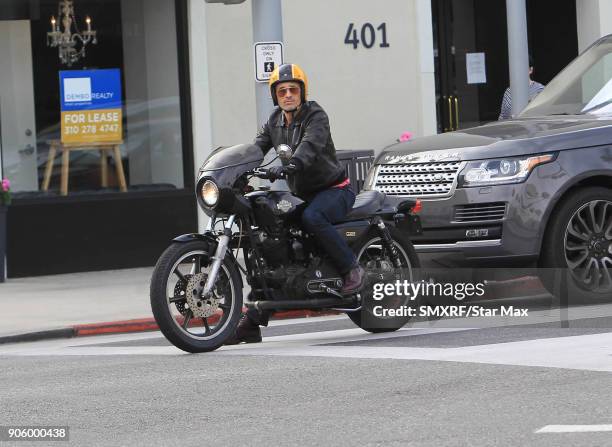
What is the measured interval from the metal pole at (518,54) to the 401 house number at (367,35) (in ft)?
9.49

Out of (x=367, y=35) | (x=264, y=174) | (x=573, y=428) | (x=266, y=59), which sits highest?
(x=367, y=35)

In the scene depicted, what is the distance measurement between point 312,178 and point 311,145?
28cm

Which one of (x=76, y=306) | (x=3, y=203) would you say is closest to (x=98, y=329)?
(x=76, y=306)

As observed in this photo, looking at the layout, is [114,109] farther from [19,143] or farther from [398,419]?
[398,419]

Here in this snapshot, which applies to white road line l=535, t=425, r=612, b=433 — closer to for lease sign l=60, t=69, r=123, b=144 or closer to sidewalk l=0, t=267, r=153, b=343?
sidewalk l=0, t=267, r=153, b=343

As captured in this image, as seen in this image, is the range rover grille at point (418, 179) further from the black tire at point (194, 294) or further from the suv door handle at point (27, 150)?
the suv door handle at point (27, 150)

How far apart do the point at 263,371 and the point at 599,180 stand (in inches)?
165

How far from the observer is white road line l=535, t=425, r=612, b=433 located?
6194 millimetres

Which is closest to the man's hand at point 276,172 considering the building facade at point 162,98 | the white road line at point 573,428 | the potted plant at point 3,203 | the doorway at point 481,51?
the white road line at point 573,428

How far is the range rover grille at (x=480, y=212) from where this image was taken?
35.4 ft

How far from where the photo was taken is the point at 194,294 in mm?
8883

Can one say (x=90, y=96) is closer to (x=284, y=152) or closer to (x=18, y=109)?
(x=18, y=109)

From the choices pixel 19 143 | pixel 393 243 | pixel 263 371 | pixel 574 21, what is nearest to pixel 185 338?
pixel 263 371

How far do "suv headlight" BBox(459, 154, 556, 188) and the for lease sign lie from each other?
6.84 metres
